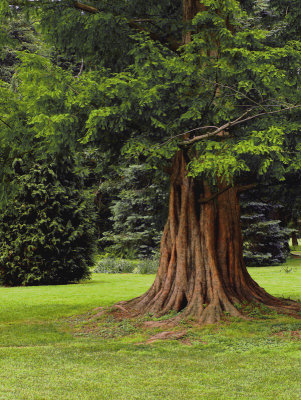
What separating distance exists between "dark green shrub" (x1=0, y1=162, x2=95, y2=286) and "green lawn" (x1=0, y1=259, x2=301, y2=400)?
23.3 ft

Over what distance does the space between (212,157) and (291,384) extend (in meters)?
3.47

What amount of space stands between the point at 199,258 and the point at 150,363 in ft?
11.1

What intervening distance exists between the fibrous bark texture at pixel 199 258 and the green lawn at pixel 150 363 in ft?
2.79

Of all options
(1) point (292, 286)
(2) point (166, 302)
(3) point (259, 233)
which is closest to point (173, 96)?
(2) point (166, 302)

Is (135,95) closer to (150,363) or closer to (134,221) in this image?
(150,363)

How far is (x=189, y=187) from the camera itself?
10.3 metres

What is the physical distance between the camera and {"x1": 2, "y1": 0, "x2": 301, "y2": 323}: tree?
8.20m

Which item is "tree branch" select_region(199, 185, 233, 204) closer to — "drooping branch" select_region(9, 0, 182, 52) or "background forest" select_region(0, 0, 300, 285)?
"background forest" select_region(0, 0, 300, 285)

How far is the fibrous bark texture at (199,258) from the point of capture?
9.99 metres

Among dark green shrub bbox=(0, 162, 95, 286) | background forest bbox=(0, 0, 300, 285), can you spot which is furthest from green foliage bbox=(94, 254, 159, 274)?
background forest bbox=(0, 0, 300, 285)

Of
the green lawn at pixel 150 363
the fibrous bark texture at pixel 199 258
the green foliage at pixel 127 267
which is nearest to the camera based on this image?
the green lawn at pixel 150 363

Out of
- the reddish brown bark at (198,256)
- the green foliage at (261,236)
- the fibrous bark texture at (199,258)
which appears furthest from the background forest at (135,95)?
the green foliage at (261,236)

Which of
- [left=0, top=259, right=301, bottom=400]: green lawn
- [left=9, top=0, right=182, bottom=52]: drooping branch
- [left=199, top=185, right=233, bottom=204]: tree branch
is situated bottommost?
[left=0, top=259, right=301, bottom=400]: green lawn

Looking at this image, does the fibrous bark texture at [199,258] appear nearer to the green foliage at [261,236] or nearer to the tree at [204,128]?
the tree at [204,128]
